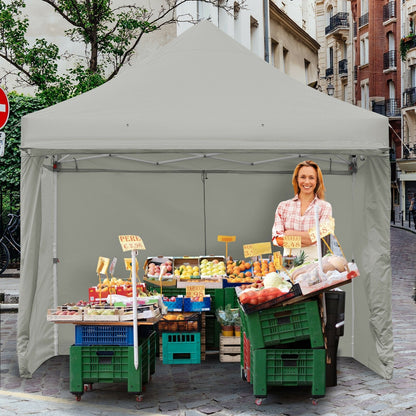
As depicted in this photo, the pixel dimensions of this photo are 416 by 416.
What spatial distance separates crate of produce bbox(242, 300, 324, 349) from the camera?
21.2 ft

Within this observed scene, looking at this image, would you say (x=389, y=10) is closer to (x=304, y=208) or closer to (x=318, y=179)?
(x=318, y=179)

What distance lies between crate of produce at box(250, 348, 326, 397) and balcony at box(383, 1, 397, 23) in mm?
53919

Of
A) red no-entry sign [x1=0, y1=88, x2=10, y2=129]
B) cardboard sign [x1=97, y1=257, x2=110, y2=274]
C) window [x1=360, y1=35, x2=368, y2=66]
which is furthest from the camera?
window [x1=360, y1=35, x2=368, y2=66]

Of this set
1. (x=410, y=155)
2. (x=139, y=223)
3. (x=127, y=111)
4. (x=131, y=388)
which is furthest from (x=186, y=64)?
(x=410, y=155)

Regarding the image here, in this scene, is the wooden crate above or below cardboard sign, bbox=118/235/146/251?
below

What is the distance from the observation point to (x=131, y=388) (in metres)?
6.65

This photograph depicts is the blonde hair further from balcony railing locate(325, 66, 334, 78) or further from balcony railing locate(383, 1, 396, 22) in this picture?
balcony railing locate(325, 66, 334, 78)

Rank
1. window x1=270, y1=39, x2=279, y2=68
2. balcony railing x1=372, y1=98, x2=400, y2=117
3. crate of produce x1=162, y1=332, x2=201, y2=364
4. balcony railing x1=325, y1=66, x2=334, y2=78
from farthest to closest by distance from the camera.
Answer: balcony railing x1=325, y1=66, x2=334, y2=78 < balcony railing x1=372, y1=98, x2=400, y2=117 < window x1=270, y1=39, x2=279, y2=68 < crate of produce x1=162, y1=332, x2=201, y2=364

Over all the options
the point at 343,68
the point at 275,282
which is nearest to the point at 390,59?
the point at 343,68

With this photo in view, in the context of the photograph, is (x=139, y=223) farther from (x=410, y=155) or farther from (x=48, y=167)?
(x=410, y=155)

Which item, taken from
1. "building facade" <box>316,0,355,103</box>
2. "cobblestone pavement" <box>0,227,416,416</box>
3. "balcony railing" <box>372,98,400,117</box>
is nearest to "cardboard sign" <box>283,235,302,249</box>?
"cobblestone pavement" <box>0,227,416,416</box>

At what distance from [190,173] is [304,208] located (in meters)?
1.91

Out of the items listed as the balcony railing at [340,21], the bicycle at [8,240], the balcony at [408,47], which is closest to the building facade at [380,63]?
the balcony railing at [340,21]

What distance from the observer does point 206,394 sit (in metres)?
7.06
